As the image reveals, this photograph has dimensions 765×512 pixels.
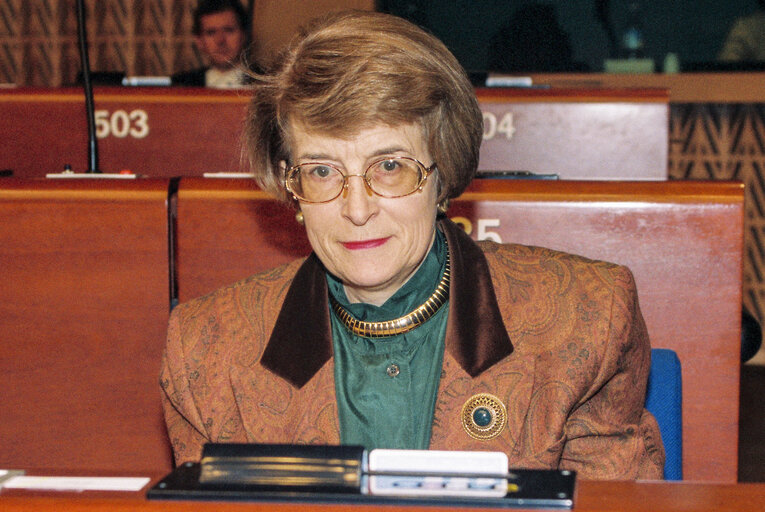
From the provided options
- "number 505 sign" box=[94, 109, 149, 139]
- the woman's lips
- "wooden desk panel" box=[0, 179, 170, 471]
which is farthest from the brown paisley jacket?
"number 505 sign" box=[94, 109, 149, 139]

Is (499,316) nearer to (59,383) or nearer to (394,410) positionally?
(394,410)

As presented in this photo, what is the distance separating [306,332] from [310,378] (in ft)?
0.25

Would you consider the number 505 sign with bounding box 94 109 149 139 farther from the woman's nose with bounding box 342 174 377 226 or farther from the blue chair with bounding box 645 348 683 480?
the blue chair with bounding box 645 348 683 480

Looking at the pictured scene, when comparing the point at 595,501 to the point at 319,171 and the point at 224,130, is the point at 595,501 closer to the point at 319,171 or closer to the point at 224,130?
the point at 319,171

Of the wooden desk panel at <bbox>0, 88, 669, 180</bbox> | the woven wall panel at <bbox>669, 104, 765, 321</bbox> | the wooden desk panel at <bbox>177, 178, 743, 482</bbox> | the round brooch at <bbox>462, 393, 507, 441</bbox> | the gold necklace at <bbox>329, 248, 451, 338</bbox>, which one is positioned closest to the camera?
the round brooch at <bbox>462, 393, 507, 441</bbox>

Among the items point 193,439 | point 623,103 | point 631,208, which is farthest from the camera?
point 623,103

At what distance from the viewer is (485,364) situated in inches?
54.0

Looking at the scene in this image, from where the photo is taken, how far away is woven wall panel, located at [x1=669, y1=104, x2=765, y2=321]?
216 inches

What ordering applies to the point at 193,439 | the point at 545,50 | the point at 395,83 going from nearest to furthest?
1. the point at 395,83
2. the point at 193,439
3. the point at 545,50

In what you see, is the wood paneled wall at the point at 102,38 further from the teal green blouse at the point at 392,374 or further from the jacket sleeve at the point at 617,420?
the jacket sleeve at the point at 617,420

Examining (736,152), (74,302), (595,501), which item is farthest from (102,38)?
(595,501)

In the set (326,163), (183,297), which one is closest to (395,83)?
(326,163)

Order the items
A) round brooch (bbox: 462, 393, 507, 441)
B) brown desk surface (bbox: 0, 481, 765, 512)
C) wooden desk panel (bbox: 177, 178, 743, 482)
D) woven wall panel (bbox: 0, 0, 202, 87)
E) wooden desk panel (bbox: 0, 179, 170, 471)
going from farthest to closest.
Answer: woven wall panel (bbox: 0, 0, 202, 87)
wooden desk panel (bbox: 0, 179, 170, 471)
wooden desk panel (bbox: 177, 178, 743, 482)
round brooch (bbox: 462, 393, 507, 441)
brown desk surface (bbox: 0, 481, 765, 512)

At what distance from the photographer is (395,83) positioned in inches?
53.3
